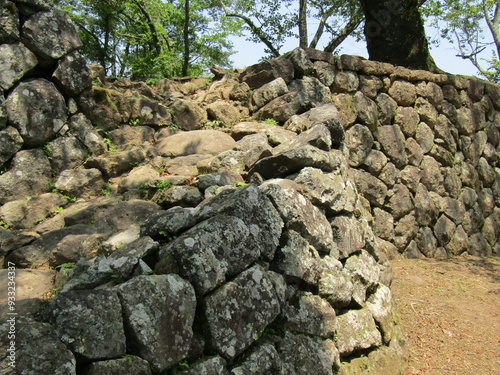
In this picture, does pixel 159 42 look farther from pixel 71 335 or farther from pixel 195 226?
pixel 71 335

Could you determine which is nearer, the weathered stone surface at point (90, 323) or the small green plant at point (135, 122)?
the weathered stone surface at point (90, 323)

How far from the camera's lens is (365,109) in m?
7.77

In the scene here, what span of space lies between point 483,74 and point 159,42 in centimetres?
1349

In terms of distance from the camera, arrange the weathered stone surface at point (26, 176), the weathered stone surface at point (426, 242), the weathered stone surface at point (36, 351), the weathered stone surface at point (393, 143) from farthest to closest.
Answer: the weathered stone surface at point (426, 242) → the weathered stone surface at point (393, 143) → the weathered stone surface at point (26, 176) → the weathered stone surface at point (36, 351)

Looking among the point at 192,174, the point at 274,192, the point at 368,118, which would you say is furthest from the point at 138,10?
the point at 274,192

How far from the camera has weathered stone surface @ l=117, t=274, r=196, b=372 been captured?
2586 mm

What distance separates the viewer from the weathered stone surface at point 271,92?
6957 mm

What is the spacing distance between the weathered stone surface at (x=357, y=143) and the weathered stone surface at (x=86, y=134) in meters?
4.26

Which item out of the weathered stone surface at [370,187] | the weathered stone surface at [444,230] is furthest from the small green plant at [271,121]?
the weathered stone surface at [444,230]

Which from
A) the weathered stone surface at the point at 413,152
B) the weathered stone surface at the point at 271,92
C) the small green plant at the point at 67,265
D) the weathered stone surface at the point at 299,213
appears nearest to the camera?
the small green plant at the point at 67,265

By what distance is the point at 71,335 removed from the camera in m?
2.37

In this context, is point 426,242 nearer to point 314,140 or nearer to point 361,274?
point 361,274

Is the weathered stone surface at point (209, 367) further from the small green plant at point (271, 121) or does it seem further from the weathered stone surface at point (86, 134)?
the small green plant at point (271, 121)

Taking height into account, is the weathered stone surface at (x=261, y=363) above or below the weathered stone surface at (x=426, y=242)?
above
